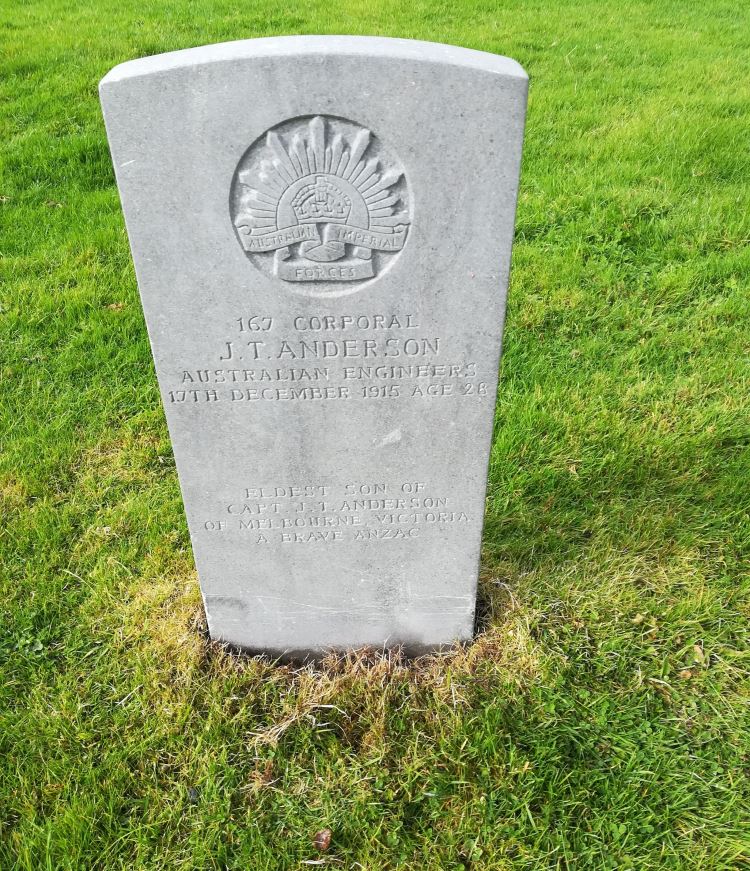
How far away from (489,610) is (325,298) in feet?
4.89

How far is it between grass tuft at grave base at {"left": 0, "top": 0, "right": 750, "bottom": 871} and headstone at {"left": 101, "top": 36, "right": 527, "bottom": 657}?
35cm

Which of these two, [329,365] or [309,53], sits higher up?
[309,53]

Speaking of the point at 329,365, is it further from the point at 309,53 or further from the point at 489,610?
the point at 489,610

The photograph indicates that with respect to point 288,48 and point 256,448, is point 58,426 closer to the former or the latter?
point 256,448

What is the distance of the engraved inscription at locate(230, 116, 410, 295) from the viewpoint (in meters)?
1.69

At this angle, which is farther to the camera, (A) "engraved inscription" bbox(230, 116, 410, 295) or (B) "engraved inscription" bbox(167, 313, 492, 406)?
(B) "engraved inscription" bbox(167, 313, 492, 406)

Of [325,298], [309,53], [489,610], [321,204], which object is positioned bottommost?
[489,610]

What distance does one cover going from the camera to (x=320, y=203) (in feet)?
5.81

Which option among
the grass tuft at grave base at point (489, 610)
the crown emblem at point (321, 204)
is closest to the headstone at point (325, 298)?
the crown emblem at point (321, 204)

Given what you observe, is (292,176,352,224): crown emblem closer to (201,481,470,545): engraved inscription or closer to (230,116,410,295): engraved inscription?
(230,116,410,295): engraved inscription

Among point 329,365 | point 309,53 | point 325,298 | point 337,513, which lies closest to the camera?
point 309,53

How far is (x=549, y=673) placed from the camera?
254 cm

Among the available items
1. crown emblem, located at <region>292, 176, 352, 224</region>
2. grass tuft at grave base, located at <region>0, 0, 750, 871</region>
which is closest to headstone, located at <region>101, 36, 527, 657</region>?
crown emblem, located at <region>292, 176, 352, 224</region>

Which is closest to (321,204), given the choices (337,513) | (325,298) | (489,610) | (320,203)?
(320,203)
